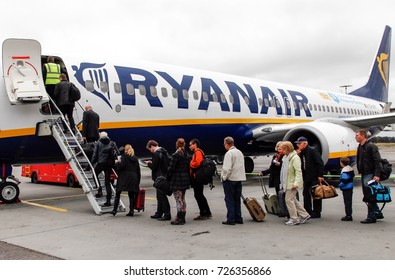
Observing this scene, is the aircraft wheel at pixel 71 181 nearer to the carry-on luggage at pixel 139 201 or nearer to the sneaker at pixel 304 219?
the carry-on luggage at pixel 139 201

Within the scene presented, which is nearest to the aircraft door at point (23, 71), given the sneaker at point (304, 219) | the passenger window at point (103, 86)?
the passenger window at point (103, 86)

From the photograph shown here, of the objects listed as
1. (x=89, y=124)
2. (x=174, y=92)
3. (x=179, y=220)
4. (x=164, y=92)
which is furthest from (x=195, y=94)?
(x=179, y=220)

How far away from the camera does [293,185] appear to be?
692cm

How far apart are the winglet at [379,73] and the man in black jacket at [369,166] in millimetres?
18443

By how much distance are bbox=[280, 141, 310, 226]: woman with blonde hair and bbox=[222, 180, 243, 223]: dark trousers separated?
800 mm

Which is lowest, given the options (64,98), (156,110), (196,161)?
(196,161)

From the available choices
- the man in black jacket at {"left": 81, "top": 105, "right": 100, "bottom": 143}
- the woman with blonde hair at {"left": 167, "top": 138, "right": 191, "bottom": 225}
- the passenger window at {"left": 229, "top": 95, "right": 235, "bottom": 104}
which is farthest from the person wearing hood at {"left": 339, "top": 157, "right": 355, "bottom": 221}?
the passenger window at {"left": 229, "top": 95, "right": 235, "bottom": 104}

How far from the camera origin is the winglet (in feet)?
80.9

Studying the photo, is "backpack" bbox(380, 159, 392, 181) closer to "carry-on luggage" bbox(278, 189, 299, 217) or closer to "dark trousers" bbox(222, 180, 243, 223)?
"carry-on luggage" bbox(278, 189, 299, 217)

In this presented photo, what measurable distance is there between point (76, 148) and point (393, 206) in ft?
22.2

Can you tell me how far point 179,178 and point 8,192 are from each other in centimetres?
469

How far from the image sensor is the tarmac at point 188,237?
16.5 ft

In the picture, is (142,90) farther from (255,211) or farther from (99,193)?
(255,211)

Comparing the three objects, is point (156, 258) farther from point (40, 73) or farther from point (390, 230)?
point (40, 73)
